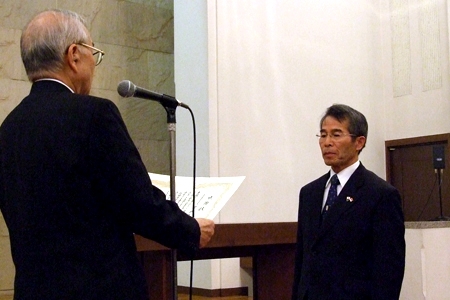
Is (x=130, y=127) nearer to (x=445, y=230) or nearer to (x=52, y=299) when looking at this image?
(x=445, y=230)

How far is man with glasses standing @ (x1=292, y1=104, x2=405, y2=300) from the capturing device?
3.01 metres

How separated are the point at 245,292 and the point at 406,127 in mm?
3443

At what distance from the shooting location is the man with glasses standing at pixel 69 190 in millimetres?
1852

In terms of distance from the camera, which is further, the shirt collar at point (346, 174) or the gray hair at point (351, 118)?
the gray hair at point (351, 118)

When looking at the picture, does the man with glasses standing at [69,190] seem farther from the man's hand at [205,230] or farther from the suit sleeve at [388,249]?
the suit sleeve at [388,249]

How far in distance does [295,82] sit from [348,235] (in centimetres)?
606

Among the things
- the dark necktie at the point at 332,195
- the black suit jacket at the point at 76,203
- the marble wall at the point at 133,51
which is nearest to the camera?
the black suit jacket at the point at 76,203

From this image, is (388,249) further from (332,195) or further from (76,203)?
(76,203)

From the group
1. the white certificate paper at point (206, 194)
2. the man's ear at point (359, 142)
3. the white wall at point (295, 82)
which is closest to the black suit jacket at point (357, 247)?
the man's ear at point (359, 142)

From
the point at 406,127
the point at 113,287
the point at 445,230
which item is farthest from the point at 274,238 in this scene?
the point at 406,127

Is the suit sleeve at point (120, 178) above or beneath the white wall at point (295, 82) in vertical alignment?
beneath

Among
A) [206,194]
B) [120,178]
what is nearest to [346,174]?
[206,194]

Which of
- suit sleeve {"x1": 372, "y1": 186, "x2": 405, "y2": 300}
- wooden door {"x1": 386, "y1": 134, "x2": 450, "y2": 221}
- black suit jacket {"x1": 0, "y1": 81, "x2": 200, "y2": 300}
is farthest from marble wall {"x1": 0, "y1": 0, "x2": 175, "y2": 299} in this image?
black suit jacket {"x1": 0, "y1": 81, "x2": 200, "y2": 300}

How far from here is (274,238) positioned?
11.5 feet
